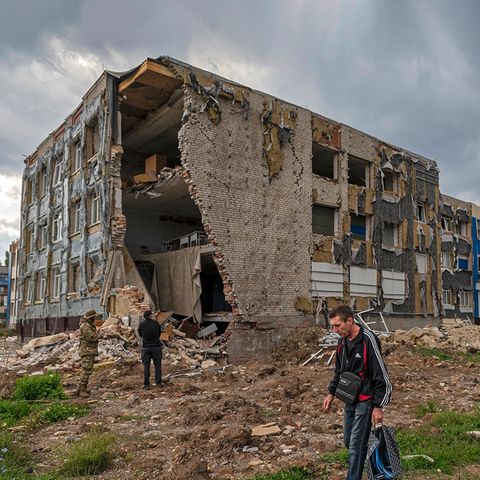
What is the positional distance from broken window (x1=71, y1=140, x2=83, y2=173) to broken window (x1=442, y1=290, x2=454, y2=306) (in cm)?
2036

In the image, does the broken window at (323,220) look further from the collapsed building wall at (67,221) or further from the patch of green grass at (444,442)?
the patch of green grass at (444,442)

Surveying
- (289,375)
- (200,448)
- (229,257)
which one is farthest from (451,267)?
(200,448)

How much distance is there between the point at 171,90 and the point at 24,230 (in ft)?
51.6

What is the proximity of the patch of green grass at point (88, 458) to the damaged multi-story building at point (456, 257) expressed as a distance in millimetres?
24703

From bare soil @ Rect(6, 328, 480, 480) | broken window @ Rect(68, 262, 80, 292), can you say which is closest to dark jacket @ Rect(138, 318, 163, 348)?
bare soil @ Rect(6, 328, 480, 480)

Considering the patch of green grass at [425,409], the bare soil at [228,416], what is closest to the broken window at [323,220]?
the bare soil at [228,416]

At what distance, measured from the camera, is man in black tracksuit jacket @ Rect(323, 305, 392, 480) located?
4355mm

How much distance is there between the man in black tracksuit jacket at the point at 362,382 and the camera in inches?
171

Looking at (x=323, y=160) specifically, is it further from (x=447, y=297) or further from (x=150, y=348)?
(x=150, y=348)

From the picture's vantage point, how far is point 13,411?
8539mm

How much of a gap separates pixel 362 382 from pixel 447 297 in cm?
2588

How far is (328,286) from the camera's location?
65.1ft

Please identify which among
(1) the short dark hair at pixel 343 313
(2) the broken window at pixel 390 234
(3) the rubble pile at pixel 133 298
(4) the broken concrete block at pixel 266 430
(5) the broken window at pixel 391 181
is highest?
(5) the broken window at pixel 391 181

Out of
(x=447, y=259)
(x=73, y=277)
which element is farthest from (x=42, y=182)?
(x=447, y=259)
